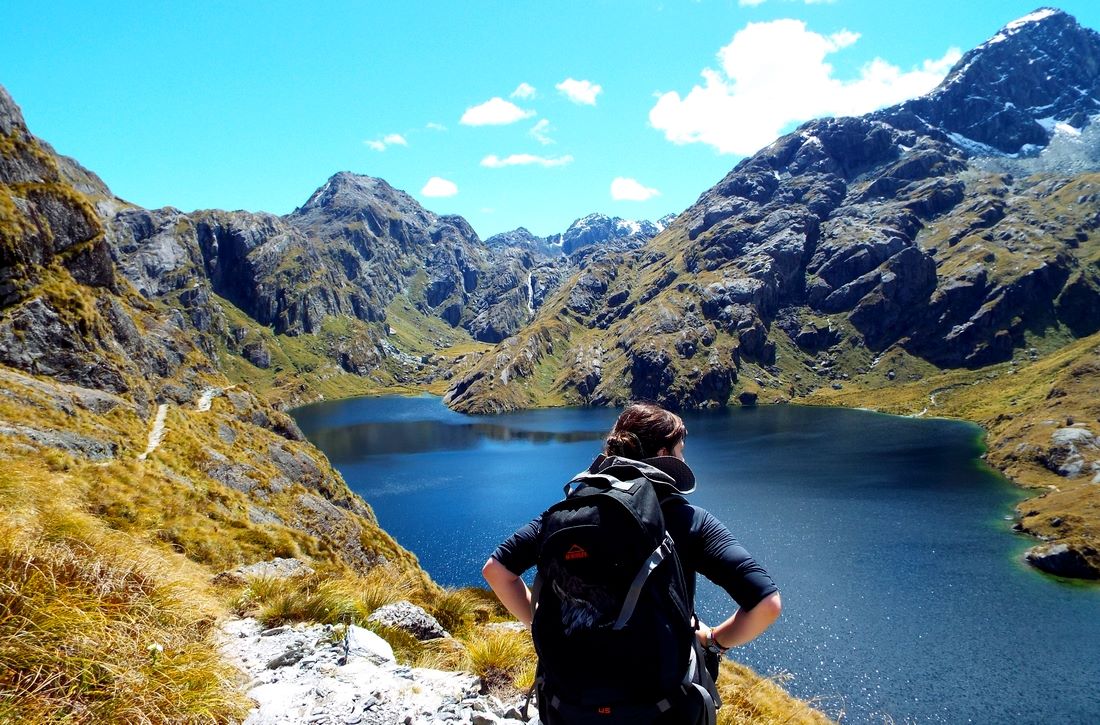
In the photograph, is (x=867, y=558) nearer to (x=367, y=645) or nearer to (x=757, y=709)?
(x=757, y=709)

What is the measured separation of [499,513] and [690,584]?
324 ft

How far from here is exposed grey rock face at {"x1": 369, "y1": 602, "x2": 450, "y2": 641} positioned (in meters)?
9.79

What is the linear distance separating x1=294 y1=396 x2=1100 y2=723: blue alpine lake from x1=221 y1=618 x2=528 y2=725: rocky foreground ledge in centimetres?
451

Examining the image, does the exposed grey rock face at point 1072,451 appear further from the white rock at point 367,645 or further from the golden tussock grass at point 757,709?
the white rock at point 367,645

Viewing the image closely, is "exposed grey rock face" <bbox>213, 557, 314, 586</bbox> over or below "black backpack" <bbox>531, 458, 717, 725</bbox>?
below

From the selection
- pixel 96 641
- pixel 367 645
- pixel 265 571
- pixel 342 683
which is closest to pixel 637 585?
pixel 96 641

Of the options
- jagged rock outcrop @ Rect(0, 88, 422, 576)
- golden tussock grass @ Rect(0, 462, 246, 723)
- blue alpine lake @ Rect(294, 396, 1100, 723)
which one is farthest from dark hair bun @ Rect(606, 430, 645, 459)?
jagged rock outcrop @ Rect(0, 88, 422, 576)

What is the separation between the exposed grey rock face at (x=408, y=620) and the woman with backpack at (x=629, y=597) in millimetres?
6664

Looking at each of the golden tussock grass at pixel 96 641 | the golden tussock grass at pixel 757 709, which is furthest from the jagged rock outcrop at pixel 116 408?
the golden tussock grass at pixel 757 709

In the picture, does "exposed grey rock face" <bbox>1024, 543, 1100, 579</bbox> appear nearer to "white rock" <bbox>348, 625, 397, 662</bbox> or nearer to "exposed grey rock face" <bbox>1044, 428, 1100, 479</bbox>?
"exposed grey rock face" <bbox>1044, 428, 1100, 479</bbox>

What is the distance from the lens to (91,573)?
228 inches

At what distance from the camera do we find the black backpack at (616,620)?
366cm

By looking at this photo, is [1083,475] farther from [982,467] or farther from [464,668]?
[464,668]

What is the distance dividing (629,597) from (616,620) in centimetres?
18
